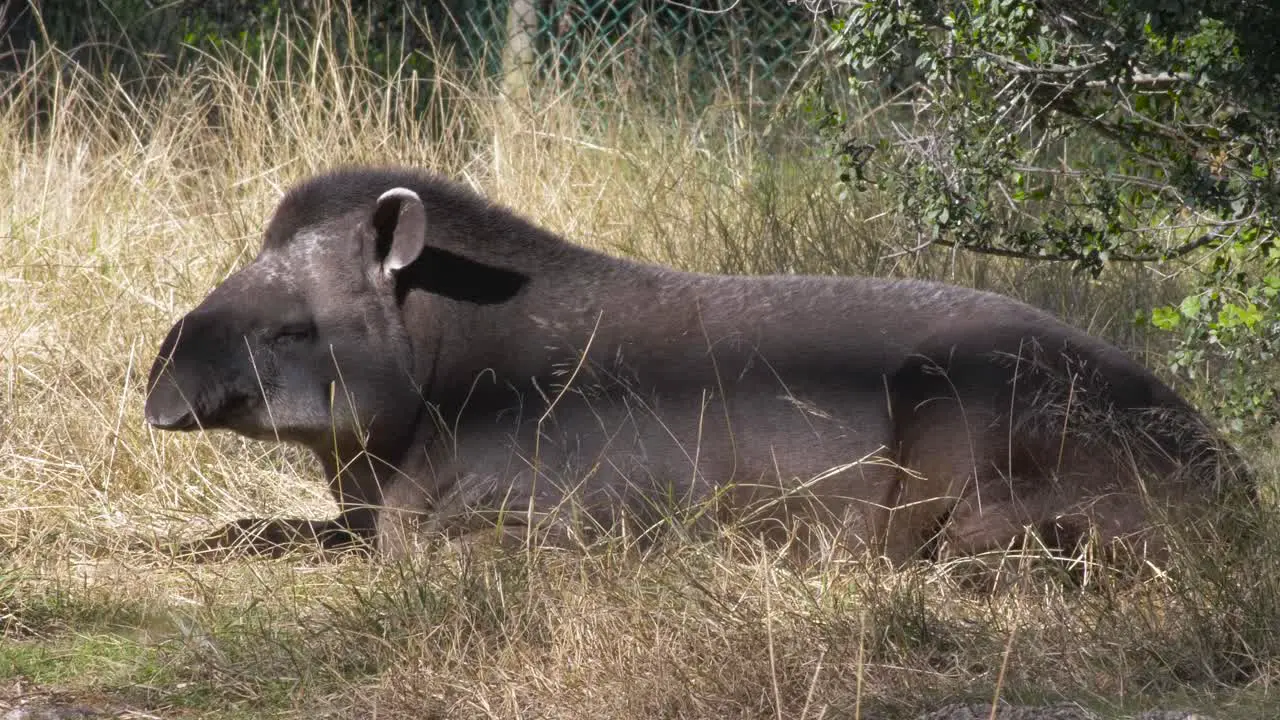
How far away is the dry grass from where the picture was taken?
3.17 meters

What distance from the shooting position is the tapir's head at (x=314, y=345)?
427 centimetres

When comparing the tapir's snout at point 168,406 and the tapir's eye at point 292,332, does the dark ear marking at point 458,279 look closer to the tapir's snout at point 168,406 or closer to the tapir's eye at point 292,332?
the tapir's eye at point 292,332

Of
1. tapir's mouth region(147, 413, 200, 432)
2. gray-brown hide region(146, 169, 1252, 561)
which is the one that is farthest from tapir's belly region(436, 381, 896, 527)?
tapir's mouth region(147, 413, 200, 432)

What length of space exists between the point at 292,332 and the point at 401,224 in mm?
404

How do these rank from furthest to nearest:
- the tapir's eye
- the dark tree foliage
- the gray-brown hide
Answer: the tapir's eye, the gray-brown hide, the dark tree foliage

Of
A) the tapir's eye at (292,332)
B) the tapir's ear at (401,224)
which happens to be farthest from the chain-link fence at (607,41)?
the tapir's eye at (292,332)

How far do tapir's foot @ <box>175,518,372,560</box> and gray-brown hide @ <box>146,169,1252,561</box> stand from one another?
29mm

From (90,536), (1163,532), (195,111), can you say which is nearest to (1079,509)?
(1163,532)

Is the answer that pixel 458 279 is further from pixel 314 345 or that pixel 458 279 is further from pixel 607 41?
pixel 607 41

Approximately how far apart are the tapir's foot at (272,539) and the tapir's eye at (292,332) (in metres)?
0.51

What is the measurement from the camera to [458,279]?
4.41m

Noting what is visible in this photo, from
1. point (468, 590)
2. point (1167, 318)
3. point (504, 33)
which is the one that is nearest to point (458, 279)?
point (468, 590)

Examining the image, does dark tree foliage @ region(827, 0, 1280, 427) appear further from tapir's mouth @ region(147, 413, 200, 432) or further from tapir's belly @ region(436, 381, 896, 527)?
tapir's mouth @ region(147, 413, 200, 432)

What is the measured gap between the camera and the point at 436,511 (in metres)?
4.23
